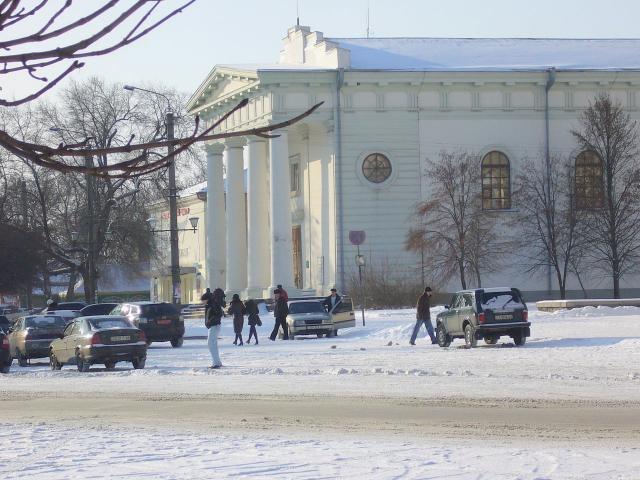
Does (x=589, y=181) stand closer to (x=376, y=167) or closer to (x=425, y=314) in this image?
(x=376, y=167)

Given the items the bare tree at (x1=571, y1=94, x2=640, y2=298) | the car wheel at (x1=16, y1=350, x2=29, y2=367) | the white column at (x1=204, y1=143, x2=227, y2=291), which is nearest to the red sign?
the white column at (x1=204, y1=143, x2=227, y2=291)

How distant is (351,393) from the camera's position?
2205 centimetres

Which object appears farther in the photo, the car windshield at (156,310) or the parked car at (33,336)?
the car windshield at (156,310)

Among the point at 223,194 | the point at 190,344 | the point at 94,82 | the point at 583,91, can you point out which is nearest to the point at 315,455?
the point at 190,344

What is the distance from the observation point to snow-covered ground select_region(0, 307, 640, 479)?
12.8 metres

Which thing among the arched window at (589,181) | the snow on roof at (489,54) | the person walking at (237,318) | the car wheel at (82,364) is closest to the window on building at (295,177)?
the snow on roof at (489,54)

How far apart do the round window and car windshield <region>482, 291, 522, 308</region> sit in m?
28.1

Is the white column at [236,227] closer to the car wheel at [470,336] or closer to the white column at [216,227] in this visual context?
the white column at [216,227]

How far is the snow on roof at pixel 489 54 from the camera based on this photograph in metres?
63.2

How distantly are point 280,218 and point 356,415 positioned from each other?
148 ft

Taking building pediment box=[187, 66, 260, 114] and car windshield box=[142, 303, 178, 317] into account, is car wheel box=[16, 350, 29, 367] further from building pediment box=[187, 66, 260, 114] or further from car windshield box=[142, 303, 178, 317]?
building pediment box=[187, 66, 260, 114]

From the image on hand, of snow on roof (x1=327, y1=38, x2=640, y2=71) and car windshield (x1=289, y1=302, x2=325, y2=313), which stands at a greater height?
snow on roof (x1=327, y1=38, x2=640, y2=71)

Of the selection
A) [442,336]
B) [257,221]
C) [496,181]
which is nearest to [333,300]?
[442,336]

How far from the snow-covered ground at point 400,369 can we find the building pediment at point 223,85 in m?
22.9
